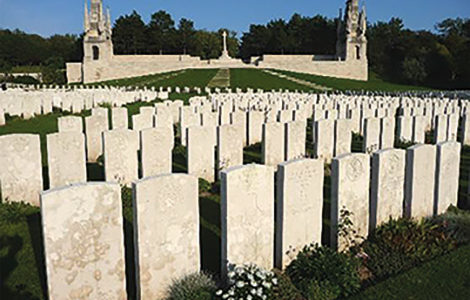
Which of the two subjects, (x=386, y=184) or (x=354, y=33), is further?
(x=354, y=33)

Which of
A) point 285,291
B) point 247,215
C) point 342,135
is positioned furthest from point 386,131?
point 285,291

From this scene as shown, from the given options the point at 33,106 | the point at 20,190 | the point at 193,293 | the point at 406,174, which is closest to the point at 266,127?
the point at 406,174

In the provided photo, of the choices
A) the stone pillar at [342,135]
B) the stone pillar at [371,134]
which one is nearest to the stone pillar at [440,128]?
the stone pillar at [371,134]

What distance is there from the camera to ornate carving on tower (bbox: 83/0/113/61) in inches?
2489

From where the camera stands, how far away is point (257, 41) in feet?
283

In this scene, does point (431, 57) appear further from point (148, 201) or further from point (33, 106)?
point (148, 201)

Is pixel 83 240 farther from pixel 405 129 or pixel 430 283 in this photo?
pixel 405 129

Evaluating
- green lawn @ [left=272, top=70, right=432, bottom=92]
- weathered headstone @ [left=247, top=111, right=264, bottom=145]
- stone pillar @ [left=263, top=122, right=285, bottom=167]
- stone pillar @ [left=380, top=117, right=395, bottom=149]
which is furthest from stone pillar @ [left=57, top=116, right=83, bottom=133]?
green lawn @ [left=272, top=70, right=432, bottom=92]

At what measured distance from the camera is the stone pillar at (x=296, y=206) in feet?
16.9

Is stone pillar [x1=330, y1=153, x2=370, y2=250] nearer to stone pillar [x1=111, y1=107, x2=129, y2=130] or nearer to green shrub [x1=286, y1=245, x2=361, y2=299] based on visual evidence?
green shrub [x1=286, y1=245, x2=361, y2=299]

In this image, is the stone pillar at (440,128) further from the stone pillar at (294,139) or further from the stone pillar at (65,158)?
the stone pillar at (65,158)

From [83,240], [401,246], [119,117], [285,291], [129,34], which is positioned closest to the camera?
[83,240]

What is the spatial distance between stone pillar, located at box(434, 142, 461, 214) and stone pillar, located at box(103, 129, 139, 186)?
199 inches

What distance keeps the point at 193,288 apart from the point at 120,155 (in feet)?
13.5
